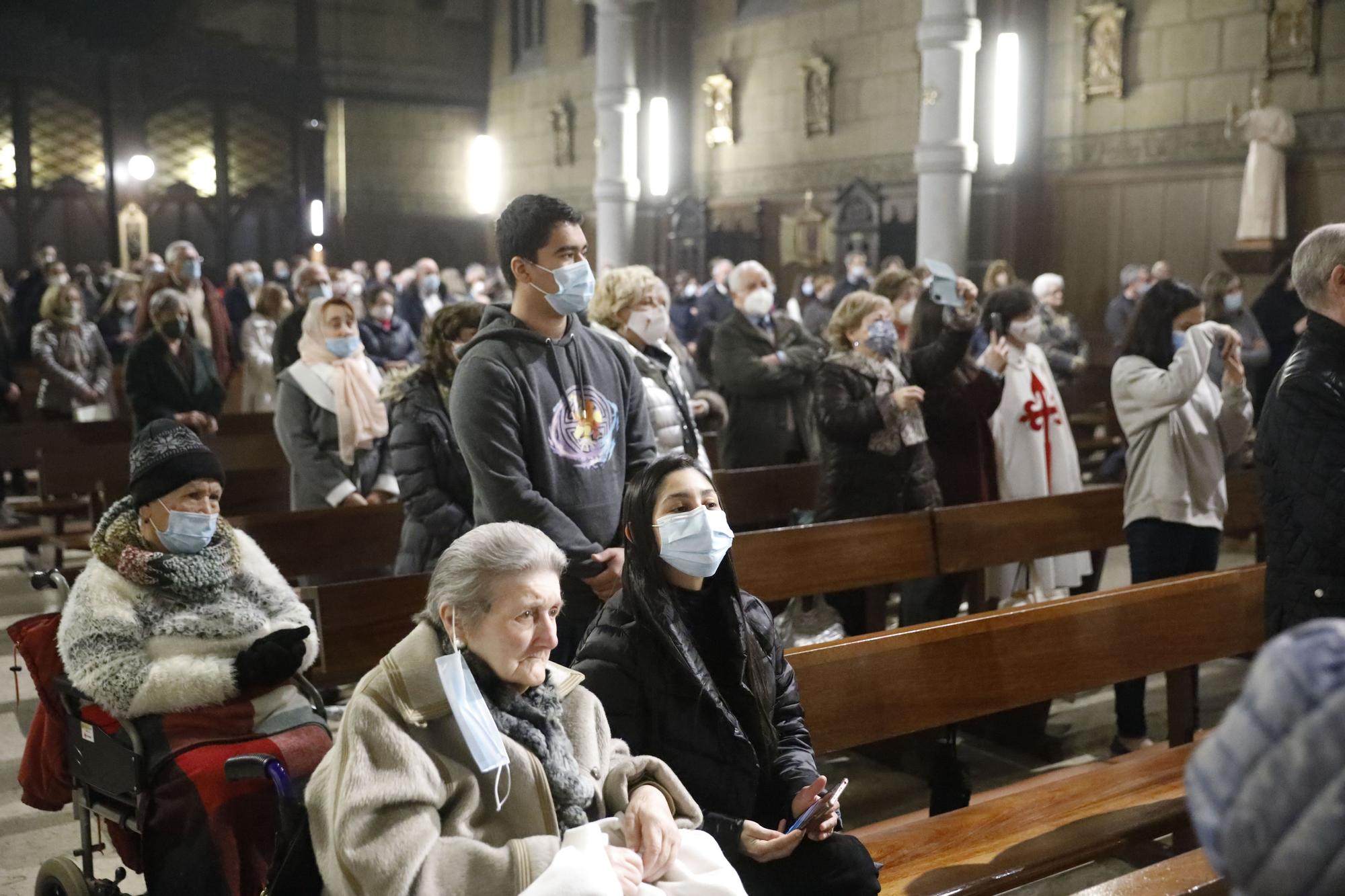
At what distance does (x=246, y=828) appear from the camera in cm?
285

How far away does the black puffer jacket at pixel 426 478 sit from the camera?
4.19m

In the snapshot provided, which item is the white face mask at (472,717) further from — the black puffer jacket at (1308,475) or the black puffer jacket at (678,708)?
the black puffer jacket at (1308,475)

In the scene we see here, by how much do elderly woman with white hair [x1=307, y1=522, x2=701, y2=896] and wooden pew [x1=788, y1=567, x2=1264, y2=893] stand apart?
835 millimetres

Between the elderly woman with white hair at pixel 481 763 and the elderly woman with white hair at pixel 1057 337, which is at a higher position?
the elderly woman with white hair at pixel 1057 337

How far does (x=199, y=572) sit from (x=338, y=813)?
1266 mm

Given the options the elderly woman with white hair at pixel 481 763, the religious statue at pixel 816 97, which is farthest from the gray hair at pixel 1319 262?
the religious statue at pixel 816 97

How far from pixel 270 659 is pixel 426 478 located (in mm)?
1307

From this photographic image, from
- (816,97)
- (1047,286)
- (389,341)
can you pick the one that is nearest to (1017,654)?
(389,341)

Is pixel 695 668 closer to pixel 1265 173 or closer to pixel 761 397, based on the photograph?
pixel 761 397

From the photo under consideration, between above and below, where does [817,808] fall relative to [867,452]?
below

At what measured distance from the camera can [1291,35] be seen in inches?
471

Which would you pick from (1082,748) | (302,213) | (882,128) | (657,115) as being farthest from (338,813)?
(302,213)

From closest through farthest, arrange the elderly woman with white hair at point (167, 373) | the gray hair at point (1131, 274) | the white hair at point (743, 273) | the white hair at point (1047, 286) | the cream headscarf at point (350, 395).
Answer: the cream headscarf at point (350, 395)
the elderly woman with white hair at point (167, 373)
the white hair at point (743, 273)
the white hair at point (1047, 286)
the gray hair at point (1131, 274)

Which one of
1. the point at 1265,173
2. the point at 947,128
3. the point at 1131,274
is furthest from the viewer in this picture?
the point at 947,128
